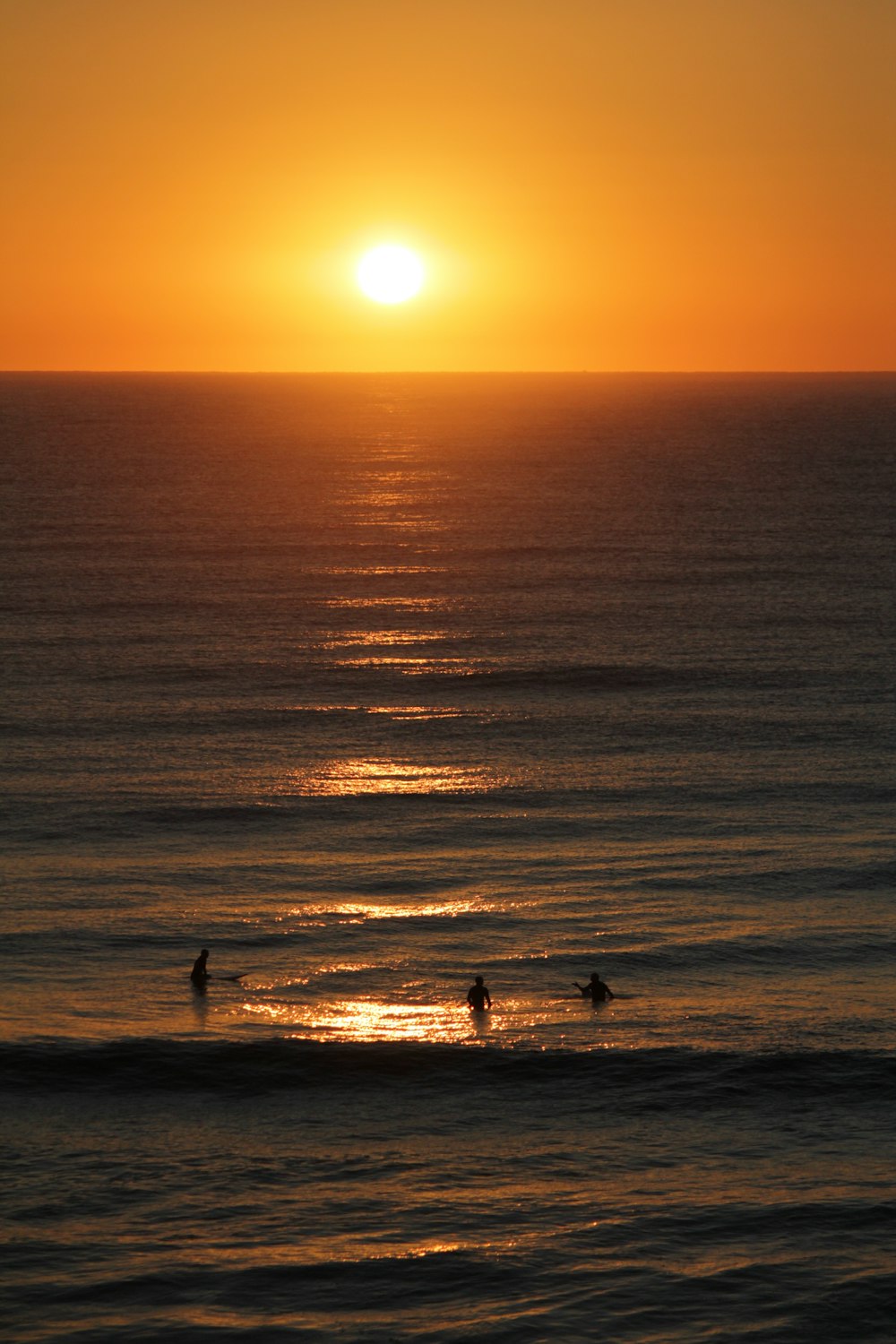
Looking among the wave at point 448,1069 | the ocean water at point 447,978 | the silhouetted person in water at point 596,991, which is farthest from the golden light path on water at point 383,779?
the wave at point 448,1069

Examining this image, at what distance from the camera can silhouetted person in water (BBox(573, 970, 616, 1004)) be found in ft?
127

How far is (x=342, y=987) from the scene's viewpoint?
4103 centimetres

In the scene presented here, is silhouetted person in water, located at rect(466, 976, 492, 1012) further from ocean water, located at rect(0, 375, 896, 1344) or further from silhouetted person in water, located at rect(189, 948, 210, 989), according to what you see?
silhouetted person in water, located at rect(189, 948, 210, 989)

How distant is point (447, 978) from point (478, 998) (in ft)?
11.5

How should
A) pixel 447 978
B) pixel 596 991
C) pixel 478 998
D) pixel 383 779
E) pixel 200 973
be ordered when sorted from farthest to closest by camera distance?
pixel 383 779, pixel 447 978, pixel 200 973, pixel 596 991, pixel 478 998

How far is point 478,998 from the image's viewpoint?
38.4 meters

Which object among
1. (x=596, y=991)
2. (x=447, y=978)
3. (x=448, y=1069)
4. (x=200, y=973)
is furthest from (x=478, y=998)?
(x=200, y=973)

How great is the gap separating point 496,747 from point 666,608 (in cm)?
3714

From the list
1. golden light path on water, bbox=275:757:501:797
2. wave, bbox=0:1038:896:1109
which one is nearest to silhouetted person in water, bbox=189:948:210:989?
wave, bbox=0:1038:896:1109

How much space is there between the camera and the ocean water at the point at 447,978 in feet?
89.5

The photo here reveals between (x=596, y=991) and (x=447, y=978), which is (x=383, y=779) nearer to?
(x=447, y=978)

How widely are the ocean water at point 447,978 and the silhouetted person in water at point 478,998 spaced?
45 centimetres

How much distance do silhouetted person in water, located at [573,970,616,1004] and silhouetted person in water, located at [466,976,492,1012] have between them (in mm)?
2407

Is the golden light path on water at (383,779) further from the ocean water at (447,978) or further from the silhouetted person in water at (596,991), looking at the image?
the silhouetted person in water at (596,991)
